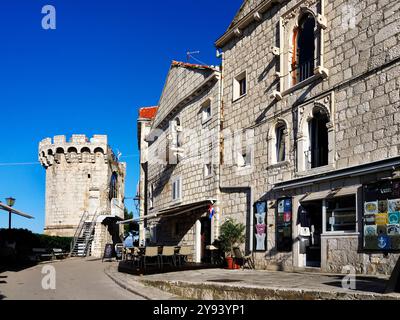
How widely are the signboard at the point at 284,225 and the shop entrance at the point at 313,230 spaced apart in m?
0.59

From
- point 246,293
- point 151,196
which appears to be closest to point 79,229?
point 151,196

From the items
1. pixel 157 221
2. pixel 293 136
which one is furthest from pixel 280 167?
pixel 157 221

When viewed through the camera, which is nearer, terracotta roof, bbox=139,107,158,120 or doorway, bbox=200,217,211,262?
doorway, bbox=200,217,211,262

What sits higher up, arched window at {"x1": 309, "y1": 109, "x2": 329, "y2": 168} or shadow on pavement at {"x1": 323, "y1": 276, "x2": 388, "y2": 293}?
arched window at {"x1": 309, "y1": 109, "x2": 329, "y2": 168}

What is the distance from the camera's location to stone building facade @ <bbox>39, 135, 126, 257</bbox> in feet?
151

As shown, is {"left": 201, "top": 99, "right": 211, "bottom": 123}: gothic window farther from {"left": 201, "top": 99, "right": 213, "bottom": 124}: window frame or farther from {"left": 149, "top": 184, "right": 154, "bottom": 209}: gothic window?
{"left": 149, "top": 184, "right": 154, "bottom": 209}: gothic window

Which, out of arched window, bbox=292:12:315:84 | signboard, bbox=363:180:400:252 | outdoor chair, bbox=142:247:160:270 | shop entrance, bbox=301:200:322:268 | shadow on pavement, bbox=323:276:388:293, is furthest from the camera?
outdoor chair, bbox=142:247:160:270

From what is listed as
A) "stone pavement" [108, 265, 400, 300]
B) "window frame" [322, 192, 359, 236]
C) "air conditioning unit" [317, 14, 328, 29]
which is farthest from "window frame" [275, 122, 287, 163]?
"stone pavement" [108, 265, 400, 300]

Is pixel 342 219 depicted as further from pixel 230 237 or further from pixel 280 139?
pixel 230 237

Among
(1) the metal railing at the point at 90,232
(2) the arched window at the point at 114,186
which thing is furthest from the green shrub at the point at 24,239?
(2) the arched window at the point at 114,186

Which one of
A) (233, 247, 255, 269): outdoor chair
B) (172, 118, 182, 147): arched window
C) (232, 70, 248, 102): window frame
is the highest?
(232, 70, 248, 102): window frame

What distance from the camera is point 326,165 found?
13.8 metres

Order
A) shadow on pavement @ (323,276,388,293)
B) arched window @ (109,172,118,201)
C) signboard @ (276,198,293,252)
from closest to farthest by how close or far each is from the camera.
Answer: shadow on pavement @ (323,276,388,293), signboard @ (276,198,293,252), arched window @ (109,172,118,201)

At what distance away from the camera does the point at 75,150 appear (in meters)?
46.9
